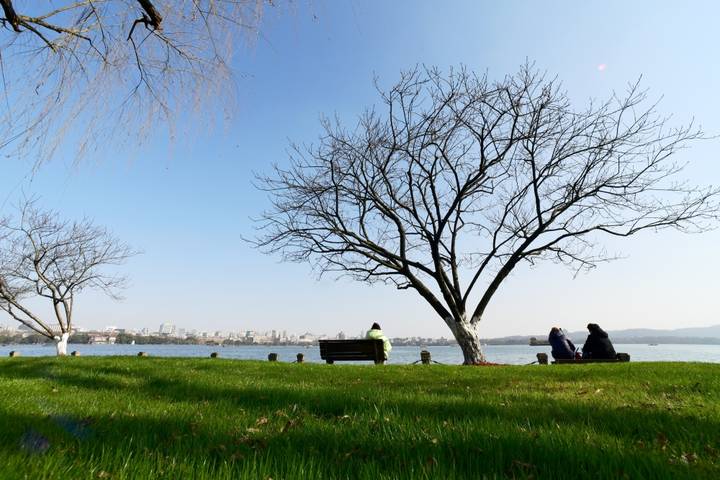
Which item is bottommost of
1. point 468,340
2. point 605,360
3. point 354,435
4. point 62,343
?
point 605,360

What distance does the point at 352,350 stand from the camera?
612 inches

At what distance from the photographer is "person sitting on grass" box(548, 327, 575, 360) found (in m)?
15.0

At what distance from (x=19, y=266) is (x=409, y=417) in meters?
28.9

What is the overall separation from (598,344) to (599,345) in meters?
0.04

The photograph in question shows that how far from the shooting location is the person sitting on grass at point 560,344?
15047 millimetres

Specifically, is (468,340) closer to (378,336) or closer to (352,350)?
(378,336)

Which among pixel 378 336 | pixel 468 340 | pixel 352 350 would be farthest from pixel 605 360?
pixel 352 350

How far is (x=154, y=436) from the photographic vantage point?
2895mm

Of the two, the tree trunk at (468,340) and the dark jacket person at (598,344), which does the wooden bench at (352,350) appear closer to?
the tree trunk at (468,340)

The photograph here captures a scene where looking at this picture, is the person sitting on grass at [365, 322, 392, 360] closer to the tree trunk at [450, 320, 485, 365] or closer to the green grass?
the tree trunk at [450, 320, 485, 365]

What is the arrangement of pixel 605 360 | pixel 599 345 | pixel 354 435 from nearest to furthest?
pixel 354 435
pixel 605 360
pixel 599 345

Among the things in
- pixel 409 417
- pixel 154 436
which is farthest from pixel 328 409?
pixel 154 436

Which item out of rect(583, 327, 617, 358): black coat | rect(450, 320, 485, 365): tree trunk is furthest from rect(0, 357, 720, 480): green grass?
rect(450, 320, 485, 365): tree trunk

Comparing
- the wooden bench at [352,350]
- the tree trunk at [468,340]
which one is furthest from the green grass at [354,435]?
the tree trunk at [468,340]
